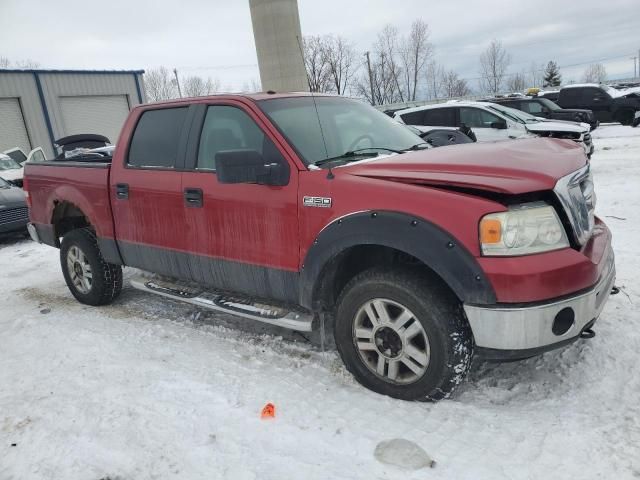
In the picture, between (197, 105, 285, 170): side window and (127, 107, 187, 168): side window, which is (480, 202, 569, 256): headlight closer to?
(197, 105, 285, 170): side window

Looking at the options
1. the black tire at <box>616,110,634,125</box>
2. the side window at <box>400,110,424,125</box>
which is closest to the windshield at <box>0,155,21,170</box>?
the side window at <box>400,110,424,125</box>

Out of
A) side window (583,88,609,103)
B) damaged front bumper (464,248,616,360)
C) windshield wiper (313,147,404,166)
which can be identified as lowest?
damaged front bumper (464,248,616,360)

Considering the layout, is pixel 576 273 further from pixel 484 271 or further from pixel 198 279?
pixel 198 279

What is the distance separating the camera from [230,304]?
12.3 ft

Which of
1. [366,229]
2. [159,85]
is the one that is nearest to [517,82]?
[159,85]

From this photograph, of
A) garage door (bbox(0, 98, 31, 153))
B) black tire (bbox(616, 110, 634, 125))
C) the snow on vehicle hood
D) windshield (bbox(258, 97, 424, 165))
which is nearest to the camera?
windshield (bbox(258, 97, 424, 165))

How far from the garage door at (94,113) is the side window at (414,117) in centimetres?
1715

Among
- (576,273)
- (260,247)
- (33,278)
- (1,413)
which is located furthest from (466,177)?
(33,278)

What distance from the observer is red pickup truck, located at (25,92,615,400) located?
101 inches

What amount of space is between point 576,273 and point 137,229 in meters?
3.33

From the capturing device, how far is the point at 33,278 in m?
6.52

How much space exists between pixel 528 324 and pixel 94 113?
27.8m

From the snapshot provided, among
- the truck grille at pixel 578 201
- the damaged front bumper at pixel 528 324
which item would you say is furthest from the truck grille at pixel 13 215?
the truck grille at pixel 578 201

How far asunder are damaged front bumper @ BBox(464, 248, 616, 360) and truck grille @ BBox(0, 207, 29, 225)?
350 inches
